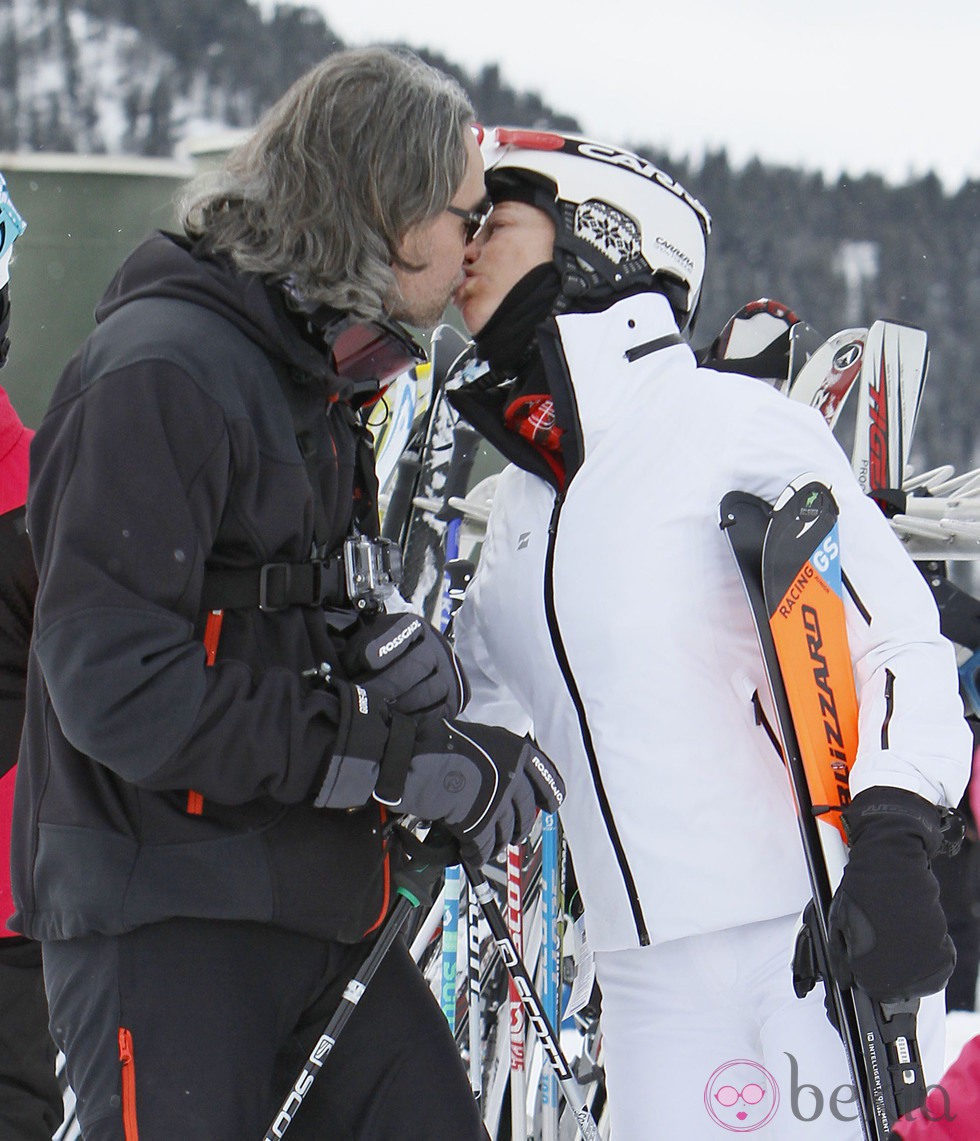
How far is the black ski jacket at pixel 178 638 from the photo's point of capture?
Answer: 4.70 feet

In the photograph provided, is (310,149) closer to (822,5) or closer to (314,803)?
(314,803)

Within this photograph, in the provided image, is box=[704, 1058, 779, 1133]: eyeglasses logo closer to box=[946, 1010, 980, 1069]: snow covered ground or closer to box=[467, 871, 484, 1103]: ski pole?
box=[467, 871, 484, 1103]: ski pole

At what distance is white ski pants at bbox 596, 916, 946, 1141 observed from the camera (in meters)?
1.79

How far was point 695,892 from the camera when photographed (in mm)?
1846

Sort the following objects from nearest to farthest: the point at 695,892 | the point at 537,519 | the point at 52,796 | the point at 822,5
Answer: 1. the point at 52,796
2. the point at 695,892
3. the point at 537,519
4. the point at 822,5

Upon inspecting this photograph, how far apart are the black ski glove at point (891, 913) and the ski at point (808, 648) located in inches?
3.9

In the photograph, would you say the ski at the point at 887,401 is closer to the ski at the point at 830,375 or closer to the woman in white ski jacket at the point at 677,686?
the ski at the point at 830,375

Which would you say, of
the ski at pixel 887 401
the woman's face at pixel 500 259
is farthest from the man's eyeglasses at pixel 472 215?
Result: the ski at pixel 887 401

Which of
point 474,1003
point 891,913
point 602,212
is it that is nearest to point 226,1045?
point 891,913

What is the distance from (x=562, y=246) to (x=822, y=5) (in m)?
27.1

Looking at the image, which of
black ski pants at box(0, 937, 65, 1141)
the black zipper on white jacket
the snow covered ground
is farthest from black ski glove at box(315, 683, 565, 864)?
the snow covered ground

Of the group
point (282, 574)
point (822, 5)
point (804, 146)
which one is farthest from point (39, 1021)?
point (822, 5)

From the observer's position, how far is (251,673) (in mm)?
1553

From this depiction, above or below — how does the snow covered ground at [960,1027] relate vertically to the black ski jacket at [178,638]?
below
